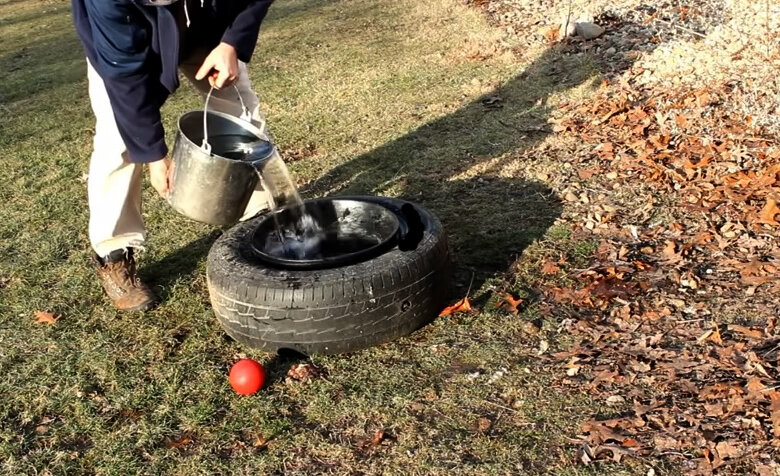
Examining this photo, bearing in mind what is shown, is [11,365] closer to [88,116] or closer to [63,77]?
[88,116]

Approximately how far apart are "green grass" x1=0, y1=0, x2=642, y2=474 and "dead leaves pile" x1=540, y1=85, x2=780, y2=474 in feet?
0.66

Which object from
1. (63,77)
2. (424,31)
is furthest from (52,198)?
(424,31)

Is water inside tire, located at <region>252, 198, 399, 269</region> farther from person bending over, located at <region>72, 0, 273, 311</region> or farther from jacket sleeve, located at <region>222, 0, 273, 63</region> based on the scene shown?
jacket sleeve, located at <region>222, 0, 273, 63</region>

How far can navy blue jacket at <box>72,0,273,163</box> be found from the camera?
370cm

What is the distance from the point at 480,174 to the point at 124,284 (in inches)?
107

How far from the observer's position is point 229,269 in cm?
392

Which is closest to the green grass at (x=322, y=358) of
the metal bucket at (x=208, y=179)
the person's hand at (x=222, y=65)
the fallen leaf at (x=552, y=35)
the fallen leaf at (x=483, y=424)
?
the fallen leaf at (x=483, y=424)

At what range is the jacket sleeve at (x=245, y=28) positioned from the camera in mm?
3965

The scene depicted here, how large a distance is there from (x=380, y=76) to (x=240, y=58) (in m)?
4.81

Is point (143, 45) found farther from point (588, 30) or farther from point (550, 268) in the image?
point (588, 30)

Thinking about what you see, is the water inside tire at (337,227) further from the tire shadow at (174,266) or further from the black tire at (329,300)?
the tire shadow at (174,266)

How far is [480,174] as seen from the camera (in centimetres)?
603

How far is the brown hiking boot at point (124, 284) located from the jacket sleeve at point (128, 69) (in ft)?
2.59

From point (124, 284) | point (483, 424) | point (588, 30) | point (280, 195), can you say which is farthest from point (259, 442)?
point (588, 30)
